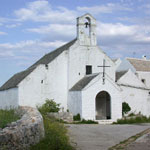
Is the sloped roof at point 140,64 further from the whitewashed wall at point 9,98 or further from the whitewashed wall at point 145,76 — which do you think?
the whitewashed wall at point 9,98

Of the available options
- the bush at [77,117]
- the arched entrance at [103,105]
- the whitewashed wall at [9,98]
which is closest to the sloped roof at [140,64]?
the arched entrance at [103,105]

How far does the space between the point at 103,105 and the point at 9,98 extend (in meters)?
9.35

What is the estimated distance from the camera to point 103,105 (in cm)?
2927

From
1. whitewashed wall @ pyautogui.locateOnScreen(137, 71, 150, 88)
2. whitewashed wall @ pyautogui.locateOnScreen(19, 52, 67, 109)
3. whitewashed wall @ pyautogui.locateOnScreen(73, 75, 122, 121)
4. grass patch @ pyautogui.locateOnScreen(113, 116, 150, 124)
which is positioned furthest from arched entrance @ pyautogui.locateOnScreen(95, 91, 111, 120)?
whitewashed wall @ pyautogui.locateOnScreen(137, 71, 150, 88)

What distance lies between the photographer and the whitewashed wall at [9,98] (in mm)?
26688

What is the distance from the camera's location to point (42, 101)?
26703 millimetres

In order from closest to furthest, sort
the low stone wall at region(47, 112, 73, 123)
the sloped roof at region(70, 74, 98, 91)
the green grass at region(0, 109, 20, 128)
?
the green grass at region(0, 109, 20, 128) → the low stone wall at region(47, 112, 73, 123) → the sloped roof at region(70, 74, 98, 91)

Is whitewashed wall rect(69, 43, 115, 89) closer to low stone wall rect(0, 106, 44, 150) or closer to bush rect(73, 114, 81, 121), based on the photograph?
bush rect(73, 114, 81, 121)

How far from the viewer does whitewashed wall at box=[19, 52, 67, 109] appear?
26.0 m

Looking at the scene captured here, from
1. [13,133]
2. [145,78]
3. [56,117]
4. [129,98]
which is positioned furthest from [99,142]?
[145,78]

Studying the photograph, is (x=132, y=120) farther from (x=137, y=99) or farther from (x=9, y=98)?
(x=9, y=98)

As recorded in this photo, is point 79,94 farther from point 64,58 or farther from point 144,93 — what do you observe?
point 144,93

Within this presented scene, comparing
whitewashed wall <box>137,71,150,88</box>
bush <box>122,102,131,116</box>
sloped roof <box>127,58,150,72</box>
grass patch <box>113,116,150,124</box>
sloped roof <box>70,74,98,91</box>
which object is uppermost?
sloped roof <box>127,58,150,72</box>

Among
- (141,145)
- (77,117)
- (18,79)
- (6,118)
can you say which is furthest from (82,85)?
(141,145)
